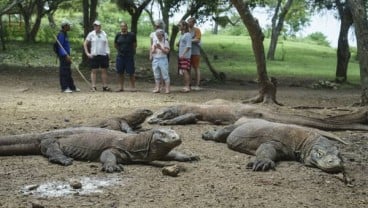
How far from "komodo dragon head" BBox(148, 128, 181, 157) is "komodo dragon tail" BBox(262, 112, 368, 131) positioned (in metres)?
2.30

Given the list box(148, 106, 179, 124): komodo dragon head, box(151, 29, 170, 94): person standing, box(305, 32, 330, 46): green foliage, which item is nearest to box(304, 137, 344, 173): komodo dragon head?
box(148, 106, 179, 124): komodo dragon head

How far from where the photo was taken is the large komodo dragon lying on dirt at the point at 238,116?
7.14 m

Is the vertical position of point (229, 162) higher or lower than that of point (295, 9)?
lower

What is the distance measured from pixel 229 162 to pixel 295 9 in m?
25.2

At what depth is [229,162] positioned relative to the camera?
554 cm

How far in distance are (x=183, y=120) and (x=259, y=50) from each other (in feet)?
8.50

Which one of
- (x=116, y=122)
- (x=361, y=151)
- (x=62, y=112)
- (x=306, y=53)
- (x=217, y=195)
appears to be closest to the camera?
(x=217, y=195)

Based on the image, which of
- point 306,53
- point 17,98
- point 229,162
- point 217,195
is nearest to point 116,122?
point 229,162

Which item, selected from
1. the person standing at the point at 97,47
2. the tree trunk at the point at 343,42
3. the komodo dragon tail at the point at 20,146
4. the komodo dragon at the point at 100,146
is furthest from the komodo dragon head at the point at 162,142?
the tree trunk at the point at 343,42

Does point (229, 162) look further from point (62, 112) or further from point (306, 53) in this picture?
point (306, 53)

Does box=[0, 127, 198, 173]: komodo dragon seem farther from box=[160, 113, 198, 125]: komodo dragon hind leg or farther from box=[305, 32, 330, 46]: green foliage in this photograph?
box=[305, 32, 330, 46]: green foliage

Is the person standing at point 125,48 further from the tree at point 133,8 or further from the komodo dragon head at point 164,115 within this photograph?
the tree at point 133,8

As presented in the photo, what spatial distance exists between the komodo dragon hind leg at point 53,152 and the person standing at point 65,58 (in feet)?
20.3

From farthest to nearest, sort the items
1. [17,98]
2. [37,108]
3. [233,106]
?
1. [17,98]
2. [37,108]
3. [233,106]
